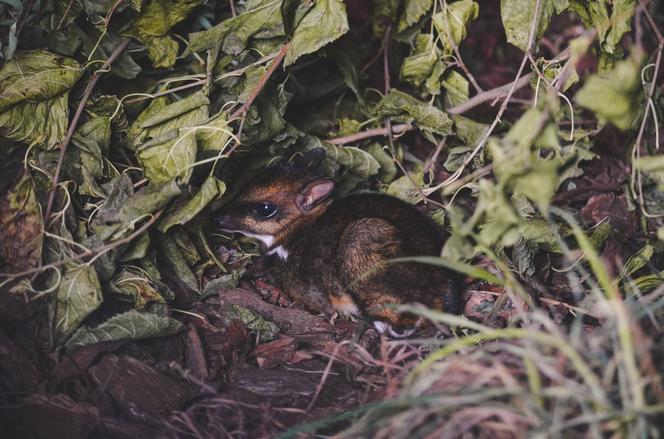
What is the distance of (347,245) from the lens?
4672mm

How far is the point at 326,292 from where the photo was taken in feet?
15.9

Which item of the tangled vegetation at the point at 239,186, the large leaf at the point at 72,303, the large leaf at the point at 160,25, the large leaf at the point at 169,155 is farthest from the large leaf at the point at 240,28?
the large leaf at the point at 72,303

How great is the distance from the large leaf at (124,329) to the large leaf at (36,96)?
1.17 m

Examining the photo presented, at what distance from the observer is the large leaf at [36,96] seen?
420 centimetres

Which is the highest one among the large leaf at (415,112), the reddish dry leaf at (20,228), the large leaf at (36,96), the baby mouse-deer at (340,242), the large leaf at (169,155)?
the large leaf at (36,96)

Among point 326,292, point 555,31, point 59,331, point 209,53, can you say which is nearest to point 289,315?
point 326,292

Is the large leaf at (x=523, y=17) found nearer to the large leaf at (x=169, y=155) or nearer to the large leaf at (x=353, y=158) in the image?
the large leaf at (x=353, y=158)

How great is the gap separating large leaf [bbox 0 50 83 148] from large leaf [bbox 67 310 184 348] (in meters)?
1.17

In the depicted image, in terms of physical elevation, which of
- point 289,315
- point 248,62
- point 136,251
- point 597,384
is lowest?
point 289,315

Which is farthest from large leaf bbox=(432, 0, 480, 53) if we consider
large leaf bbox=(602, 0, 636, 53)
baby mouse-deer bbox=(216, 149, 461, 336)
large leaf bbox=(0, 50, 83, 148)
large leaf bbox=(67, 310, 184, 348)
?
large leaf bbox=(67, 310, 184, 348)

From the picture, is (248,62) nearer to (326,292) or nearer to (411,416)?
(326,292)

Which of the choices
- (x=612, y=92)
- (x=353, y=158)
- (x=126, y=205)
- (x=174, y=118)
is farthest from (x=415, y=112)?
(x=612, y=92)

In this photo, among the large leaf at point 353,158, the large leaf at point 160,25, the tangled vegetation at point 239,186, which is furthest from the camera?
the large leaf at point 353,158

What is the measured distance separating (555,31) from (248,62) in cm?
442
